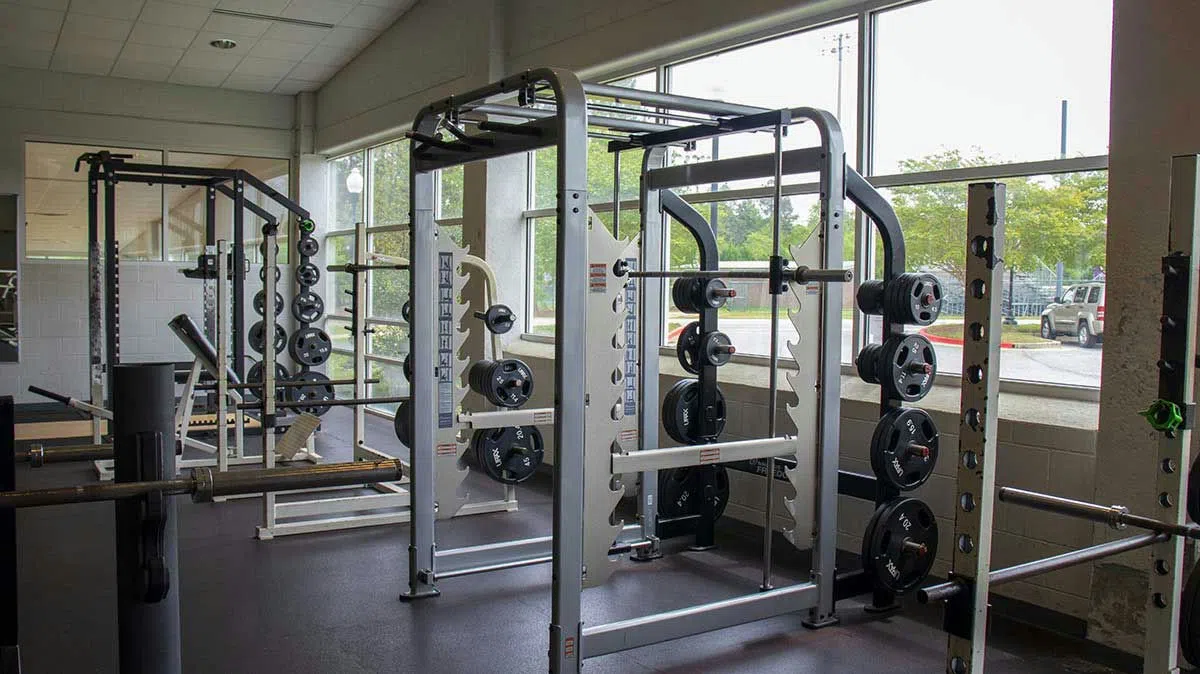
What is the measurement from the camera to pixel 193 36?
7949mm

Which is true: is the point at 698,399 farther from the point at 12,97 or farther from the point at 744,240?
the point at 12,97

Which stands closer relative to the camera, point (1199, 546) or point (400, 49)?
point (1199, 546)

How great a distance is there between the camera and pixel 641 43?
17.7ft

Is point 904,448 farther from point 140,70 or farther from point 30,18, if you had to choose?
point 140,70

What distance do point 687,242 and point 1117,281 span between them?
2.70 m

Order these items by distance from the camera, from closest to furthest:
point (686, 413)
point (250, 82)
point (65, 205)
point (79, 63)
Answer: point (686, 413)
point (79, 63)
point (65, 205)
point (250, 82)

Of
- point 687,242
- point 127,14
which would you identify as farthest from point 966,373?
point 127,14

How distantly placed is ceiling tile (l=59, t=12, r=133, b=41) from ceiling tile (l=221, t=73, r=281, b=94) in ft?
4.37

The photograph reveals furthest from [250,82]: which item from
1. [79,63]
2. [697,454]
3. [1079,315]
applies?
[1079,315]

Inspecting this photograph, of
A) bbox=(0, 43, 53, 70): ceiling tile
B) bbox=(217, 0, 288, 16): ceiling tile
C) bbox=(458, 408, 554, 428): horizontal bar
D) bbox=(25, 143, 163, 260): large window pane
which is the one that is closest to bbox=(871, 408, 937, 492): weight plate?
bbox=(458, 408, 554, 428): horizontal bar

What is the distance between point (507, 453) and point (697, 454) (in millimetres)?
1424

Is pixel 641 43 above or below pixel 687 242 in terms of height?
above

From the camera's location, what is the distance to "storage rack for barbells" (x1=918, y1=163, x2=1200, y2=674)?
1.91m

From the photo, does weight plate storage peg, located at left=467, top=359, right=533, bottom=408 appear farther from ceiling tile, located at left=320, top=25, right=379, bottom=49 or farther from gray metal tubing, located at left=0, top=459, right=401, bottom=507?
ceiling tile, located at left=320, top=25, right=379, bottom=49
